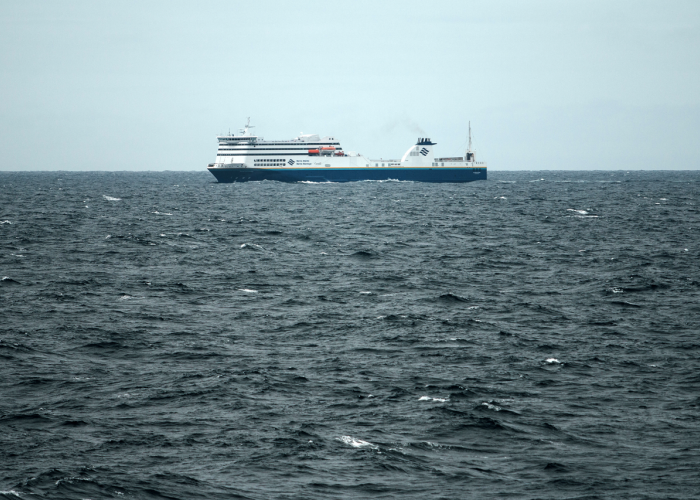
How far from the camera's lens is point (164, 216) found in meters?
85.3

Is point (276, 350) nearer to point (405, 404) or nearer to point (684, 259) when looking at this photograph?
point (405, 404)

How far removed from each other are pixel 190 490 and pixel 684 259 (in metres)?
41.5

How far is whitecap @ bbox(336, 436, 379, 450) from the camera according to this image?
1861 centimetres

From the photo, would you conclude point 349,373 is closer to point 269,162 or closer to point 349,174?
point 269,162

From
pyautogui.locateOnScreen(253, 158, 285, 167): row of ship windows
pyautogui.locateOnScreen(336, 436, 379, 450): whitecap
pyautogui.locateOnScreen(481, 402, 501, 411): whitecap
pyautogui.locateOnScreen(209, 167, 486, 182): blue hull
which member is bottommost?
pyautogui.locateOnScreen(336, 436, 379, 450): whitecap

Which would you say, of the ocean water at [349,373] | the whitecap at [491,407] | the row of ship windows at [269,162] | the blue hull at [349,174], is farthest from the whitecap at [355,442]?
the row of ship windows at [269,162]

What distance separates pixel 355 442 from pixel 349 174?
147229 millimetres

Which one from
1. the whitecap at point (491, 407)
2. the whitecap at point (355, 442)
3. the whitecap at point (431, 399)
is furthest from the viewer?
the whitecap at point (431, 399)

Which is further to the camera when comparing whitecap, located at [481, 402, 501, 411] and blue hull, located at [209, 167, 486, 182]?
blue hull, located at [209, 167, 486, 182]

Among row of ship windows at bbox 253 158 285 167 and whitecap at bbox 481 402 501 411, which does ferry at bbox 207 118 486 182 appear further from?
whitecap at bbox 481 402 501 411

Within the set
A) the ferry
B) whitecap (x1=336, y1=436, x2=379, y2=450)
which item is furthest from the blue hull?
whitecap (x1=336, y1=436, x2=379, y2=450)

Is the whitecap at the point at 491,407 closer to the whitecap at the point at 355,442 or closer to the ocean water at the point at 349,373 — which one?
the ocean water at the point at 349,373

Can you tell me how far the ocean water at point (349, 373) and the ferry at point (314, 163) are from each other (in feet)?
356

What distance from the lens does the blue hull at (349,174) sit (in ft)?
534
